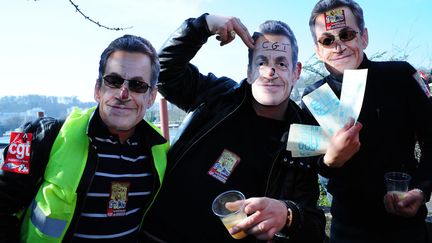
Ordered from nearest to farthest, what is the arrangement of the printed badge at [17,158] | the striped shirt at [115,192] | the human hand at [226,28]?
the printed badge at [17,158], the striped shirt at [115,192], the human hand at [226,28]

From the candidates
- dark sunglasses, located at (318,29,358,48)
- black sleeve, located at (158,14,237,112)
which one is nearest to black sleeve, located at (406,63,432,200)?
dark sunglasses, located at (318,29,358,48)

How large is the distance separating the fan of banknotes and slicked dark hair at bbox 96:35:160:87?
3.35 feet

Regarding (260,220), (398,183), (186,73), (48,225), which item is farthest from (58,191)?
(398,183)

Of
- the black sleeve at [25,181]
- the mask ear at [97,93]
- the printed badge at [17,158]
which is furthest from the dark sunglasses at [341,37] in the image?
the printed badge at [17,158]

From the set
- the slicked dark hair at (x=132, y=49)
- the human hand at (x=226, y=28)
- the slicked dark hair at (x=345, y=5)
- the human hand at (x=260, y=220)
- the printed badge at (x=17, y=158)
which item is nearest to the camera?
the human hand at (x=260, y=220)

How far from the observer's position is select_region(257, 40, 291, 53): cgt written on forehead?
239 centimetres

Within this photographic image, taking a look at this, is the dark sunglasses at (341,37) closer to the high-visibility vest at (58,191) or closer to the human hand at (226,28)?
the human hand at (226,28)

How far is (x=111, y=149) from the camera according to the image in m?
2.06

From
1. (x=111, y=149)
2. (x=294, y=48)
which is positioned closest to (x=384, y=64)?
(x=294, y=48)

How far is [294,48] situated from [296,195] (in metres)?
1.11

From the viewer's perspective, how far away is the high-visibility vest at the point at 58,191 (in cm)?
178

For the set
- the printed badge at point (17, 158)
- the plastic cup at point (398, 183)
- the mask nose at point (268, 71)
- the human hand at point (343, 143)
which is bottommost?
the plastic cup at point (398, 183)

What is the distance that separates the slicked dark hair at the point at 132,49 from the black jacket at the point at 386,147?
1.30 m

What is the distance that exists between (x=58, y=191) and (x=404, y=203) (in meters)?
2.07
